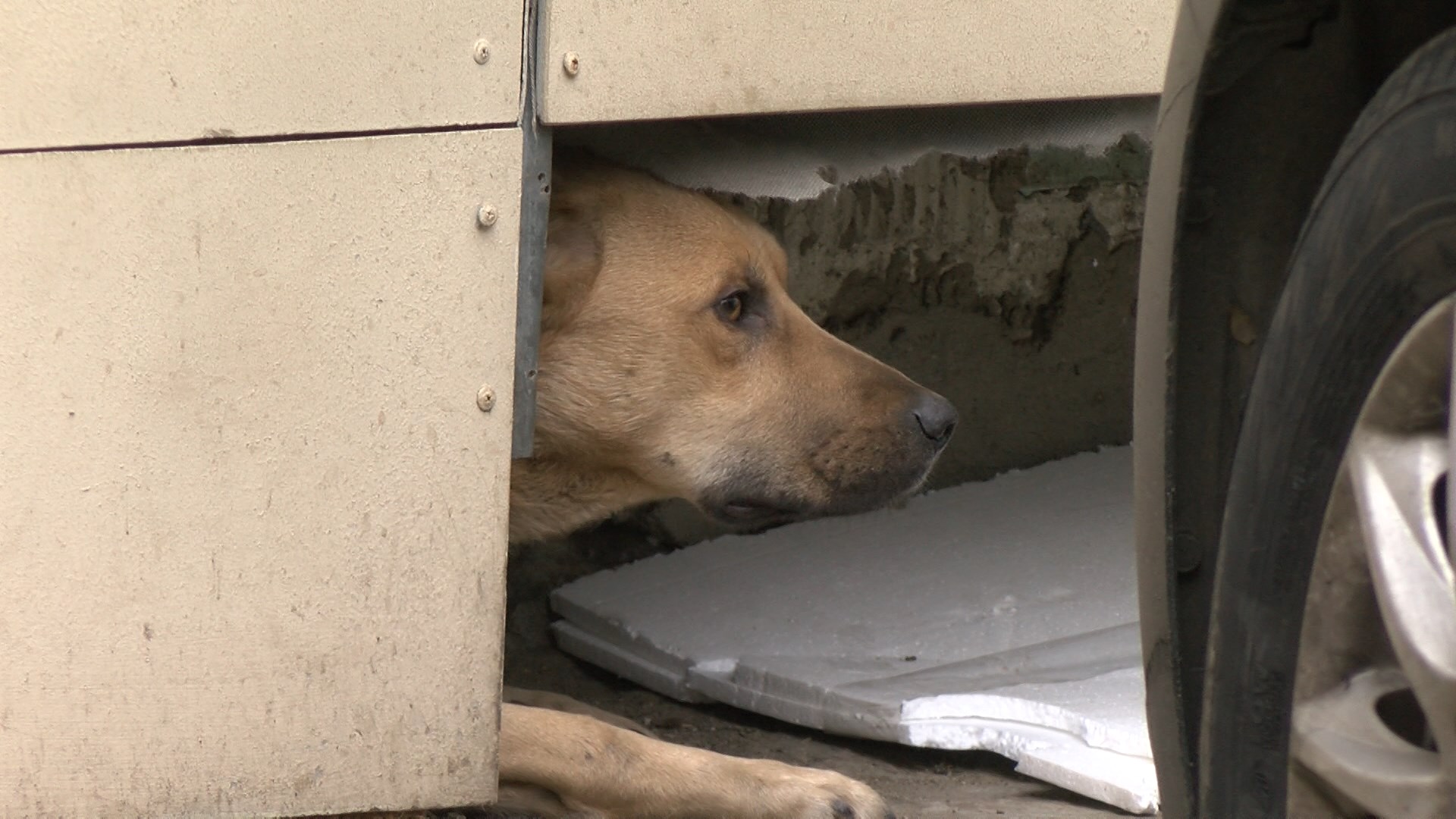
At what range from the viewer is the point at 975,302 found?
14.4 feet

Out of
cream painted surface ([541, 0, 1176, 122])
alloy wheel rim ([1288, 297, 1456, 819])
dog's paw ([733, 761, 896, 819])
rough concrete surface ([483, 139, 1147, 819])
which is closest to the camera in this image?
alloy wheel rim ([1288, 297, 1456, 819])

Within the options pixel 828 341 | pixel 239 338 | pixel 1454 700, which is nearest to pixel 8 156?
pixel 239 338

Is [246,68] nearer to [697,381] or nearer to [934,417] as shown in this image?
[697,381]

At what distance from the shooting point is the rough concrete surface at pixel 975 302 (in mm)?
4129

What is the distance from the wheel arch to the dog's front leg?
1145 mm

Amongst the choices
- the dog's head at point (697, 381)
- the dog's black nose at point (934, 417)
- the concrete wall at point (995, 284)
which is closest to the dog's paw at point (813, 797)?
the dog's head at point (697, 381)

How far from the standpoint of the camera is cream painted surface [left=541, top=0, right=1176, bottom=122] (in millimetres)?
2191

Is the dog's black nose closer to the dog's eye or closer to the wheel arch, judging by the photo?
the dog's eye

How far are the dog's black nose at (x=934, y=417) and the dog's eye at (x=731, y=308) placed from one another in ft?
1.20

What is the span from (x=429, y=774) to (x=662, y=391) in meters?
0.82

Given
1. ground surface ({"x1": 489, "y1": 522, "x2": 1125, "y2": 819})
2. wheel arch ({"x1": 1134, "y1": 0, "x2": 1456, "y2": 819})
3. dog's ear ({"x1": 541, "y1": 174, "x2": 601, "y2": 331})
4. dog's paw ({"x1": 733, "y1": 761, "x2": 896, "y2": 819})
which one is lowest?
ground surface ({"x1": 489, "y1": 522, "x2": 1125, "y2": 819})

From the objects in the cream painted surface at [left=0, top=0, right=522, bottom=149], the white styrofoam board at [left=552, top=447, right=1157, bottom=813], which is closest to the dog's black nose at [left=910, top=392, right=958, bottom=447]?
the white styrofoam board at [left=552, top=447, right=1157, bottom=813]

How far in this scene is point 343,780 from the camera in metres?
2.29

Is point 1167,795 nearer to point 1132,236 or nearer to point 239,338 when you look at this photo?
point 239,338
